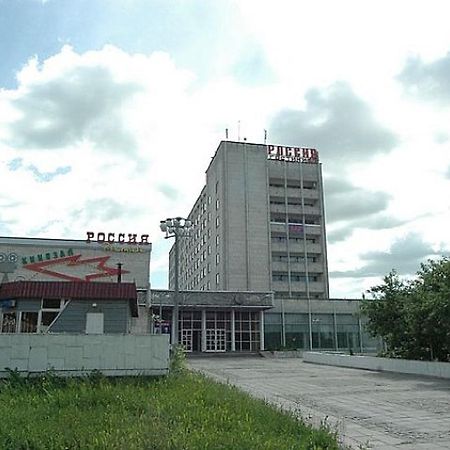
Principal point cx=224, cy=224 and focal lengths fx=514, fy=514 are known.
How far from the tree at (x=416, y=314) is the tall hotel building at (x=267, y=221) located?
38.0 metres

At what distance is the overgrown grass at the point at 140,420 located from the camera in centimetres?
694

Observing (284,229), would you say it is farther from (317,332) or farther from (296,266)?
(317,332)

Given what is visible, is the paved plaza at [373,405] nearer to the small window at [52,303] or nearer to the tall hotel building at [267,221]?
the small window at [52,303]

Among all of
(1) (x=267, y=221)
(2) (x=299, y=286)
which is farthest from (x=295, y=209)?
(2) (x=299, y=286)

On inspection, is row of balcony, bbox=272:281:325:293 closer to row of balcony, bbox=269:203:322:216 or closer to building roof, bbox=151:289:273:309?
row of balcony, bbox=269:203:322:216

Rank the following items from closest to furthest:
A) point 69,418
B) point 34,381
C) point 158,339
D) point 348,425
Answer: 1. point 69,418
2. point 348,425
3. point 34,381
4. point 158,339

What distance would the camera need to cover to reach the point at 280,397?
14797 mm

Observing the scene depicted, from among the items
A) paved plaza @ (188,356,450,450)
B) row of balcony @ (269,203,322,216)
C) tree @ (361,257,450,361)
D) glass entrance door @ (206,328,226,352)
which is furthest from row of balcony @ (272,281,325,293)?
paved plaza @ (188,356,450,450)

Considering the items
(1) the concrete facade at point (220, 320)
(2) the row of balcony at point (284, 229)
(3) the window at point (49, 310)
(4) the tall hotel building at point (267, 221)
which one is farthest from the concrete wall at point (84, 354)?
(2) the row of balcony at point (284, 229)

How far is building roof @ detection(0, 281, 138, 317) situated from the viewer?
20938 mm

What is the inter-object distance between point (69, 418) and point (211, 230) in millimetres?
65087

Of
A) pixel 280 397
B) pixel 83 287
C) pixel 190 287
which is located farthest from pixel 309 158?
pixel 280 397

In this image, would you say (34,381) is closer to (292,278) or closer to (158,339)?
(158,339)

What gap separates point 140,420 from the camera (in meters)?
8.20
